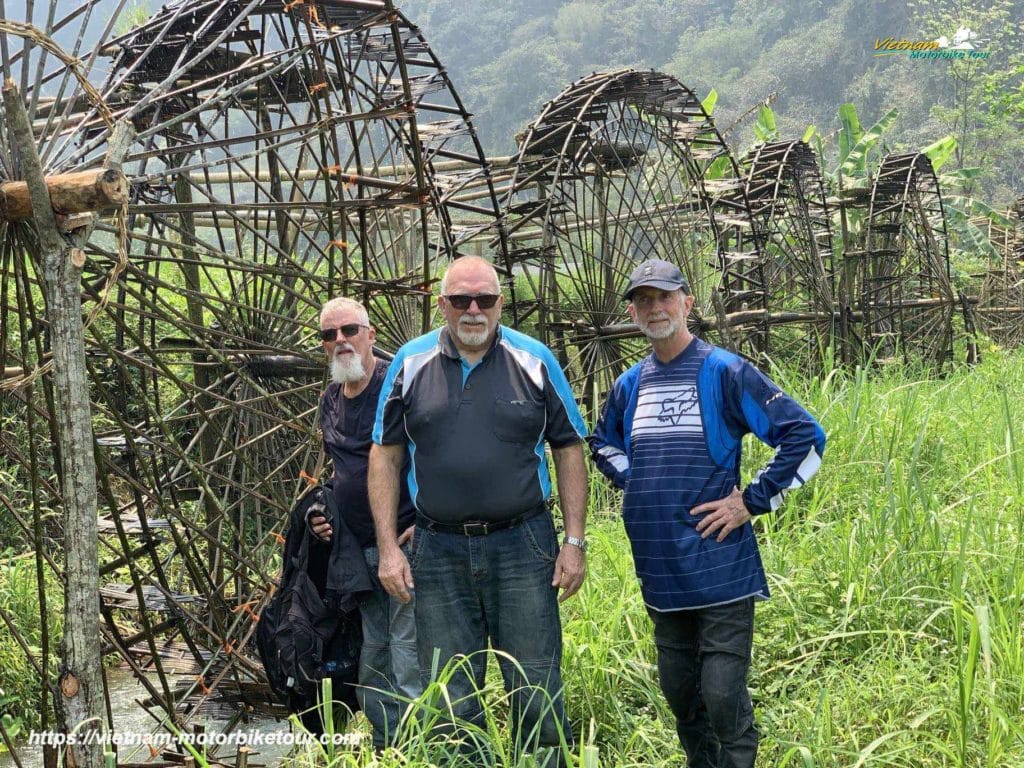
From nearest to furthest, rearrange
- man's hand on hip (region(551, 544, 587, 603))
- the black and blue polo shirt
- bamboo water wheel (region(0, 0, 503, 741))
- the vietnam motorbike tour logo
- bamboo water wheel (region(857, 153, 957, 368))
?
1. the black and blue polo shirt
2. man's hand on hip (region(551, 544, 587, 603))
3. bamboo water wheel (region(0, 0, 503, 741))
4. bamboo water wheel (region(857, 153, 957, 368))
5. the vietnam motorbike tour logo

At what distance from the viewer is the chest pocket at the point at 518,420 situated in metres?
3.93

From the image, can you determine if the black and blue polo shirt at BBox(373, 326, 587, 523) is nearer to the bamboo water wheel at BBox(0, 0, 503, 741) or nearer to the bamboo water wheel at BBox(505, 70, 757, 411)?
the bamboo water wheel at BBox(0, 0, 503, 741)

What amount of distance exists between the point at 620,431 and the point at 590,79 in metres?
7.24

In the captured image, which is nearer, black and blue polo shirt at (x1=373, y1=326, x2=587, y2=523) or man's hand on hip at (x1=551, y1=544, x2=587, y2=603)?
black and blue polo shirt at (x1=373, y1=326, x2=587, y2=523)

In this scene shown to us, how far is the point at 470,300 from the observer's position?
3963mm

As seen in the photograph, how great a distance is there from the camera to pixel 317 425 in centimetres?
661

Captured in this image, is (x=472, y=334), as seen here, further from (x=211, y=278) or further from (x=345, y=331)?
(x=211, y=278)

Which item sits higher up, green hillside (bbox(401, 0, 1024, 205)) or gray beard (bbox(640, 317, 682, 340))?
green hillside (bbox(401, 0, 1024, 205))

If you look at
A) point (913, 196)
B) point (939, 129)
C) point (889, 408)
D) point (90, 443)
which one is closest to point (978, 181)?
point (939, 129)

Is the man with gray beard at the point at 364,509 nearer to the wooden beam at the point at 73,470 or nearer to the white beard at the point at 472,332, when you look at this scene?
the white beard at the point at 472,332

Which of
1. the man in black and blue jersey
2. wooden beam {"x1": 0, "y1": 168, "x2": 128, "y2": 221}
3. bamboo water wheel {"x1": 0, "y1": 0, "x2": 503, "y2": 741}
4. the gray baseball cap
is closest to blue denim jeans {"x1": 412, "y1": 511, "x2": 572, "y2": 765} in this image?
the man in black and blue jersey

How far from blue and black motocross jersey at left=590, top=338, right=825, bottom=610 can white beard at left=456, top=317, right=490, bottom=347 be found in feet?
2.09

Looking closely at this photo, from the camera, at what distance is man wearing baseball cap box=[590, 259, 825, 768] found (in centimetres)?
386

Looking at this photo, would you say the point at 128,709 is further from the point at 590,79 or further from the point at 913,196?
the point at 913,196
